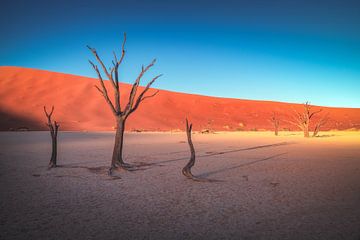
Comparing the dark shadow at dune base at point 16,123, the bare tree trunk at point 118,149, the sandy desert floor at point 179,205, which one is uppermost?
the dark shadow at dune base at point 16,123

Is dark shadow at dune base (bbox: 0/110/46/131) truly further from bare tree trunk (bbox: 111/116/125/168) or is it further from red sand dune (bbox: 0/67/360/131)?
bare tree trunk (bbox: 111/116/125/168)

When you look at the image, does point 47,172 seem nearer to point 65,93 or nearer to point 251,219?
point 251,219

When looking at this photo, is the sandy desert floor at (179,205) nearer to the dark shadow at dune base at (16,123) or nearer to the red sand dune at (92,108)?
the dark shadow at dune base at (16,123)

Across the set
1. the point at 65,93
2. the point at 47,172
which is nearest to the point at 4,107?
the point at 65,93

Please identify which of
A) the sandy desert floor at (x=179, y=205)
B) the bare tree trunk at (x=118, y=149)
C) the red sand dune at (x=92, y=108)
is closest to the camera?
the sandy desert floor at (x=179, y=205)

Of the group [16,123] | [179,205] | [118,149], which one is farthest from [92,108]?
[179,205]

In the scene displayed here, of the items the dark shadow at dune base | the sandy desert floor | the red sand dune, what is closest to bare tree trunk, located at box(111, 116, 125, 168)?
the sandy desert floor

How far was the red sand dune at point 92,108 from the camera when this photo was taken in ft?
142

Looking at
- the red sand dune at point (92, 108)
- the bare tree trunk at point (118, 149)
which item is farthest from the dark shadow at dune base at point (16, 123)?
the bare tree trunk at point (118, 149)

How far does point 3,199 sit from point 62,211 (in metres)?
1.60

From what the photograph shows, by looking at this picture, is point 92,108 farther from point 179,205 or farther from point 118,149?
point 179,205

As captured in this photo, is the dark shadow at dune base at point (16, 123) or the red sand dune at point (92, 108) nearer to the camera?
the dark shadow at dune base at point (16, 123)

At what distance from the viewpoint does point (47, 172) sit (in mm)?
8086

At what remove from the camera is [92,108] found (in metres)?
52.0
